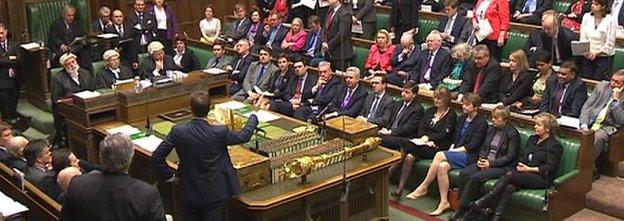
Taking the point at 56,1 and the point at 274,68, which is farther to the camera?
the point at 56,1

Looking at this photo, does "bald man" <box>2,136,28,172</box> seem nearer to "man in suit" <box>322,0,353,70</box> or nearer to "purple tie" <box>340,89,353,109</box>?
"purple tie" <box>340,89,353,109</box>

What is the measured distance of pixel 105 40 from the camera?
944 centimetres

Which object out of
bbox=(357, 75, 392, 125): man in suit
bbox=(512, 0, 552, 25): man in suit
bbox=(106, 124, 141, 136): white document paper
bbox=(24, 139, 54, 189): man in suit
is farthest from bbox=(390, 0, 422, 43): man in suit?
bbox=(24, 139, 54, 189): man in suit

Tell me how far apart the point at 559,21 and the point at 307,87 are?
8.14 ft

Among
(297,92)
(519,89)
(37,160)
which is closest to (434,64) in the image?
(519,89)

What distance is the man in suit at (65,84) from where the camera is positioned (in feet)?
26.0

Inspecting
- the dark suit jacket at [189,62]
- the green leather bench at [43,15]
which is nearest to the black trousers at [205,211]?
the dark suit jacket at [189,62]

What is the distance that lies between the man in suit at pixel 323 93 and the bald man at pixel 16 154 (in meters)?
2.84

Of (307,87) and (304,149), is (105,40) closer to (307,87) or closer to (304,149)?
(307,87)

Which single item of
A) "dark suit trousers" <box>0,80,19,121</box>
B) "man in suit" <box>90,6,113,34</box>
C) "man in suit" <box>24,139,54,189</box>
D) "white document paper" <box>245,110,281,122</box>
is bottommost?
"dark suit trousers" <box>0,80,19,121</box>

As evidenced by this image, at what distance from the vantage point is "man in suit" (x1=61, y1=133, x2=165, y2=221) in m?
3.65

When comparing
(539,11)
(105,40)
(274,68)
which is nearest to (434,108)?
(274,68)

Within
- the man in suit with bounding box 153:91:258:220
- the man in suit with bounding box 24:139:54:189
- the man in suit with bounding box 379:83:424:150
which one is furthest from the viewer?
the man in suit with bounding box 379:83:424:150

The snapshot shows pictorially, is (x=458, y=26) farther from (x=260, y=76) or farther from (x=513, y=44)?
(x=260, y=76)
